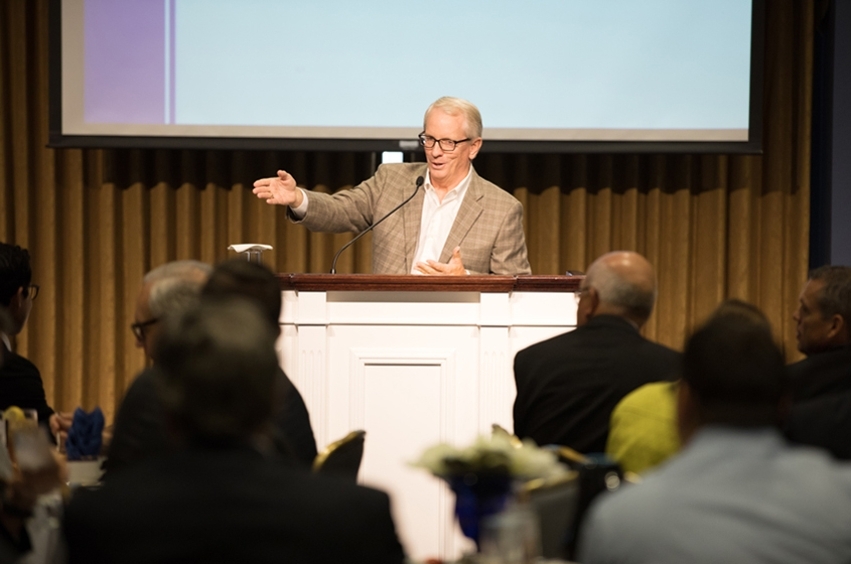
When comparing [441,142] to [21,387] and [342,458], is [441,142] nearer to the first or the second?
[21,387]

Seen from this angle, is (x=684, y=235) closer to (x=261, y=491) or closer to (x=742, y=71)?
(x=742, y=71)

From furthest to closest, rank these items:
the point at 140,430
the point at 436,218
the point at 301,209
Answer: the point at 436,218 < the point at 301,209 < the point at 140,430

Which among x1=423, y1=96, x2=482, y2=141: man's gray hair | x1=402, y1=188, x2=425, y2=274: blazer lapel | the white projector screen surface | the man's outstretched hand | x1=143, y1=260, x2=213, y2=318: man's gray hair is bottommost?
x1=143, y1=260, x2=213, y2=318: man's gray hair

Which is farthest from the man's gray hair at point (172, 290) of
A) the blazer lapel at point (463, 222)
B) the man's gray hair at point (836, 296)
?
the blazer lapel at point (463, 222)

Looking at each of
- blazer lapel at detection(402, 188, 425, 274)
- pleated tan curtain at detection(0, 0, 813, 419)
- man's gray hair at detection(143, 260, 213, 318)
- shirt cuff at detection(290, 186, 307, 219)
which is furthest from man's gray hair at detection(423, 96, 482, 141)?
man's gray hair at detection(143, 260, 213, 318)

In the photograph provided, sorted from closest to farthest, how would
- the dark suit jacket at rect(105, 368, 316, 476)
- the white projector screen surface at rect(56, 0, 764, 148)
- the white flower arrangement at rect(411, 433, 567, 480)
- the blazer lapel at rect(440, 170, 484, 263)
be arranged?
1. the white flower arrangement at rect(411, 433, 567, 480)
2. the dark suit jacket at rect(105, 368, 316, 476)
3. the blazer lapel at rect(440, 170, 484, 263)
4. the white projector screen surface at rect(56, 0, 764, 148)

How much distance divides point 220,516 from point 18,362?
1998mm

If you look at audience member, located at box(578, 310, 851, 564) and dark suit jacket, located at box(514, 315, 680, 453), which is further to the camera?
dark suit jacket, located at box(514, 315, 680, 453)

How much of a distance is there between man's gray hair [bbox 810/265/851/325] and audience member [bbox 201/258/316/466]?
5.28 ft

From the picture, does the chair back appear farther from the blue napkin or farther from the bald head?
the bald head

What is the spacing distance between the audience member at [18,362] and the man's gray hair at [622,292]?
1417 millimetres

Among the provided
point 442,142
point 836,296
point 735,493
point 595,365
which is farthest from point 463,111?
point 735,493

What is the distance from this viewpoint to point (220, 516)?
137cm

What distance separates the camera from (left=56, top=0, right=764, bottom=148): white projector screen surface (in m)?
5.58
